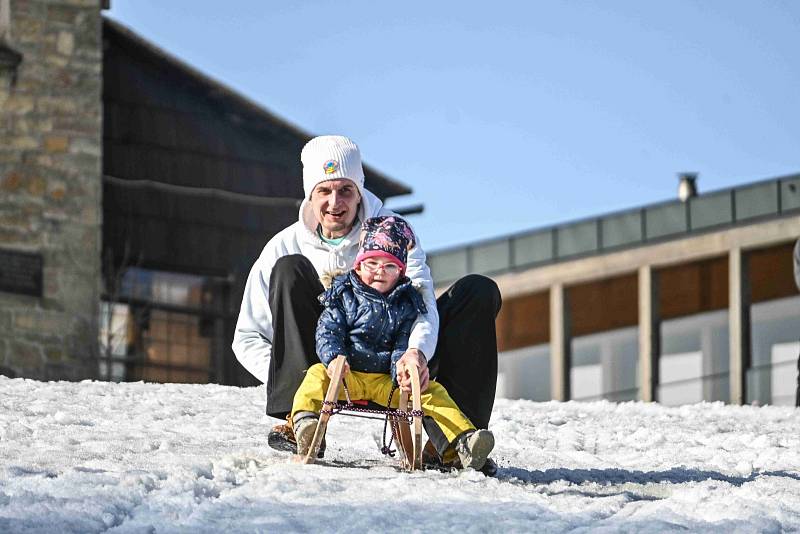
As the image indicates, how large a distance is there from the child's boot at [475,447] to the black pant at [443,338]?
359 millimetres

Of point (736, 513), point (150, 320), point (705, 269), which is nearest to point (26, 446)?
point (736, 513)

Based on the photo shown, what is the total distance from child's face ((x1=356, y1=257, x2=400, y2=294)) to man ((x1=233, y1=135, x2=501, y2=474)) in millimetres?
192

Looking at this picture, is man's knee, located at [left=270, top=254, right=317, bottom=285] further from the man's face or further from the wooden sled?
the wooden sled

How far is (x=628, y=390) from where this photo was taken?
34.2 m

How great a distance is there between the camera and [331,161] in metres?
7.05

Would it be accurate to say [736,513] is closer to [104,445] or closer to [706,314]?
[104,445]

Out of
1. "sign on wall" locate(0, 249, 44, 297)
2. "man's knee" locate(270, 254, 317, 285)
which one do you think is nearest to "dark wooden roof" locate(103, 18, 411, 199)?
"sign on wall" locate(0, 249, 44, 297)

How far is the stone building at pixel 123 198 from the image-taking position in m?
19.2

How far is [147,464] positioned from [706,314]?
92.4ft

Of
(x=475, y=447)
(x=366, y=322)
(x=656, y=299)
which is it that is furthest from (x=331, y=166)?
(x=656, y=299)

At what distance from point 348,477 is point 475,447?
0.51 m

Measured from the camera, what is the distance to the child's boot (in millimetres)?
6574

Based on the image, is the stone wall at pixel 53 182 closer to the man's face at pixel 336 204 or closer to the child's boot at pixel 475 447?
the man's face at pixel 336 204

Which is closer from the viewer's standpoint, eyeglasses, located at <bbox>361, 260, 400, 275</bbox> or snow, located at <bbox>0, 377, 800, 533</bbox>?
snow, located at <bbox>0, 377, 800, 533</bbox>
